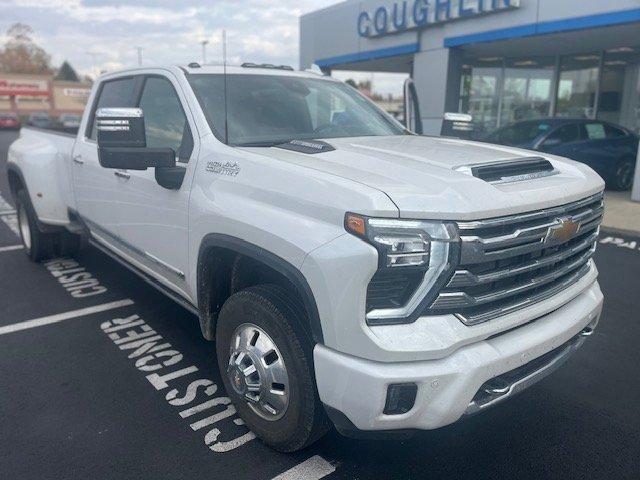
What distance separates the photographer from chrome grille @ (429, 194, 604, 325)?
2.22 meters

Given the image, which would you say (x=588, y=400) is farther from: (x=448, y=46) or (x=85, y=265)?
(x=448, y=46)

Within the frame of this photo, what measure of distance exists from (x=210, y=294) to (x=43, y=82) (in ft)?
215

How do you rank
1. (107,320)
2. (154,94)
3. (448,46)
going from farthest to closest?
(448,46) < (107,320) < (154,94)

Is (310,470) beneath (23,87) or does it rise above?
beneath

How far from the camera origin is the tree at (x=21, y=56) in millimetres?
90375

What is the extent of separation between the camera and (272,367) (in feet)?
8.70

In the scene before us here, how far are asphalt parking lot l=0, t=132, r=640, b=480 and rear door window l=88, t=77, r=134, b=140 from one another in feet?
5.58

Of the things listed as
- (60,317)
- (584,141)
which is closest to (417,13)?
(584,141)

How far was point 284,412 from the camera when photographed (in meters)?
2.67

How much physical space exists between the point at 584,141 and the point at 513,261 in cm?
968

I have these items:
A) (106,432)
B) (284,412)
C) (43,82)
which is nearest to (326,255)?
(284,412)

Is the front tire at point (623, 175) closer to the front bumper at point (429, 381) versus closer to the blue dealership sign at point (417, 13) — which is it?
the blue dealership sign at point (417, 13)

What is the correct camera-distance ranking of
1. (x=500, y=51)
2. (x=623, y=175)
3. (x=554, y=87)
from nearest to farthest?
(x=623, y=175) < (x=500, y=51) < (x=554, y=87)

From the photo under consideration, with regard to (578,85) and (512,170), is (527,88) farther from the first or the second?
(512,170)
